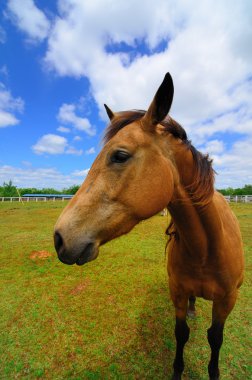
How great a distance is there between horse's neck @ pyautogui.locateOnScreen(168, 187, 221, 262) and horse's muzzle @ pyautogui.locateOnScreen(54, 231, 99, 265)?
79cm

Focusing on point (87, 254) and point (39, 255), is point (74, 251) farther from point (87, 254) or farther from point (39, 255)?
point (39, 255)

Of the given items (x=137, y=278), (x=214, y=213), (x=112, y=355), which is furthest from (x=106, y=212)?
(x=137, y=278)

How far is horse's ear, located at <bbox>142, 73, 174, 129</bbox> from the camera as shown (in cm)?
153

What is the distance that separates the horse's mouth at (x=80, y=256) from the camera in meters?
1.42

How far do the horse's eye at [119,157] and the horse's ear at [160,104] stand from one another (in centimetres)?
29

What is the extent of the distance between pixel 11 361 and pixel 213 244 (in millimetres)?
3164

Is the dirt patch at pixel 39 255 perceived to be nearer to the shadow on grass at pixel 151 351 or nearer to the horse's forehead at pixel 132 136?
the shadow on grass at pixel 151 351

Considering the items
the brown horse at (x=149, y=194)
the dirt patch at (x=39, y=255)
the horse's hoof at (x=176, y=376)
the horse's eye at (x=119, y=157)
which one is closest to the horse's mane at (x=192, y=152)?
the brown horse at (x=149, y=194)

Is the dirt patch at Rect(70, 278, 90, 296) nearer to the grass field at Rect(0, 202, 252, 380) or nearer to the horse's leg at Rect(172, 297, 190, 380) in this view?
the grass field at Rect(0, 202, 252, 380)

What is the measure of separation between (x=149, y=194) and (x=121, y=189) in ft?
0.67

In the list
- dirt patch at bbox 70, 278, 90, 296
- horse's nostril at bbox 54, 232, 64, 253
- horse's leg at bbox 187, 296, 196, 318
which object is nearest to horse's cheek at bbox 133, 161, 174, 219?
horse's nostril at bbox 54, 232, 64, 253

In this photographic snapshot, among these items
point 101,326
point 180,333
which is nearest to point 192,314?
point 180,333

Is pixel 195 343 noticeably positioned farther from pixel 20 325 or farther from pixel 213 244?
pixel 20 325

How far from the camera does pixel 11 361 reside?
3002 millimetres
